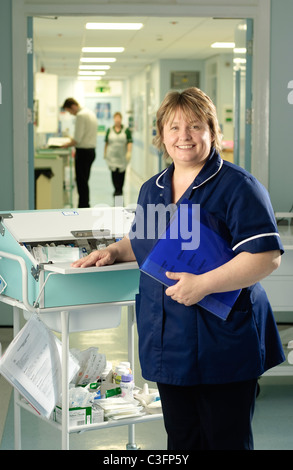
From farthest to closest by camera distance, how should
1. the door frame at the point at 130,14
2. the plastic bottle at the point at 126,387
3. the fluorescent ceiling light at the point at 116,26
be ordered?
the fluorescent ceiling light at the point at 116,26 → the door frame at the point at 130,14 → the plastic bottle at the point at 126,387

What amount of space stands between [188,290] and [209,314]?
106 millimetres

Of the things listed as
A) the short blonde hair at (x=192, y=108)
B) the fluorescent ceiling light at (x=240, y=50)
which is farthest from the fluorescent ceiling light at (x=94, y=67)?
the short blonde hair at (x=192, y=108)

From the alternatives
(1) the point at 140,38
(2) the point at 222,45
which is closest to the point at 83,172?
(1) the point at 140,38

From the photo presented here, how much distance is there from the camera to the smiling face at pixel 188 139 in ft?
6.48

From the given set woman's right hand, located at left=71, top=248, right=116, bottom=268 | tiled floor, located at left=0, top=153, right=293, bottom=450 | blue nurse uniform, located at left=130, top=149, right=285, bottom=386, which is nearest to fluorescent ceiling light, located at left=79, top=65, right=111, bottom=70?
tiled floor, located at left=0, top=153, right=293, bottom=450

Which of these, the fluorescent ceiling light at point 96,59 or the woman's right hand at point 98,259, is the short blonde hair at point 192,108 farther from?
the fluorescent ceiling light at point 96,59

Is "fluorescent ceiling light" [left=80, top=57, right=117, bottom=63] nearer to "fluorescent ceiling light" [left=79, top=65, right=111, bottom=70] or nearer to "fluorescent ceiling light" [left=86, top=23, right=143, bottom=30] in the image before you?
"fluorescent ceiling light" [left=79, top=65, right=111, bottom=70]

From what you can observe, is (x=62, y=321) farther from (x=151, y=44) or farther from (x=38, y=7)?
(x=151, y=44)

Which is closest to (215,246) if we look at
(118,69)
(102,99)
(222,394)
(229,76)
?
(222,394)

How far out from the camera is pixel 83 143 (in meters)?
10.7

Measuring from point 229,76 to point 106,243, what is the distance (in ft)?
34.1

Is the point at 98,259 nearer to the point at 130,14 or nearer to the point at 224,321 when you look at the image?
the point at 224,321

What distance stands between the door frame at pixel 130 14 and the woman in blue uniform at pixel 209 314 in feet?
10.3
